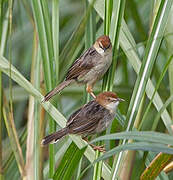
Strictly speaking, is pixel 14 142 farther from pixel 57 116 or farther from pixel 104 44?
pixel 104 44

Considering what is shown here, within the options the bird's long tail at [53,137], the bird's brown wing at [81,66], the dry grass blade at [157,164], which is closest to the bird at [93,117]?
the bird's long tail at [53,137]

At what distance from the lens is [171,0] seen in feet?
6.68

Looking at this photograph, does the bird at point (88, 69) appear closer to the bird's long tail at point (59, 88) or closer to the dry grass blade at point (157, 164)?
the bird's long tail at point (59, 88)

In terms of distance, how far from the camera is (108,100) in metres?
2.56

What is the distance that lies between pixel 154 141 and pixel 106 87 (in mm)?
701

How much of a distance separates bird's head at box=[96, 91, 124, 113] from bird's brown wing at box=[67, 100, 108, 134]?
2.6 inches

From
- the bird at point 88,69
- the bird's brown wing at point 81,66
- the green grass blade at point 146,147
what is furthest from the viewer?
the bird's brown wing at point 81,66

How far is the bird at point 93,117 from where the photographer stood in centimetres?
254

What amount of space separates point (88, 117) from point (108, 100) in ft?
0.76

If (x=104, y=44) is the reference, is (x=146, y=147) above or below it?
below

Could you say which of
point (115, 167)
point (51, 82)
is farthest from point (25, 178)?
point (115, 167)

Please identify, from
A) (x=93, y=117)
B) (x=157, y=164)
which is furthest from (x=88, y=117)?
(x=157, y=164)

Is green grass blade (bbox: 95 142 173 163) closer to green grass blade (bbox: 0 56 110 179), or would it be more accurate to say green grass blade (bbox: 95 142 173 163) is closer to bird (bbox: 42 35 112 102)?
green grass blade (bbox: 0 56 110 179)

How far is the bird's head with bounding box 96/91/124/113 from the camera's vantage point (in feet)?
8.17
